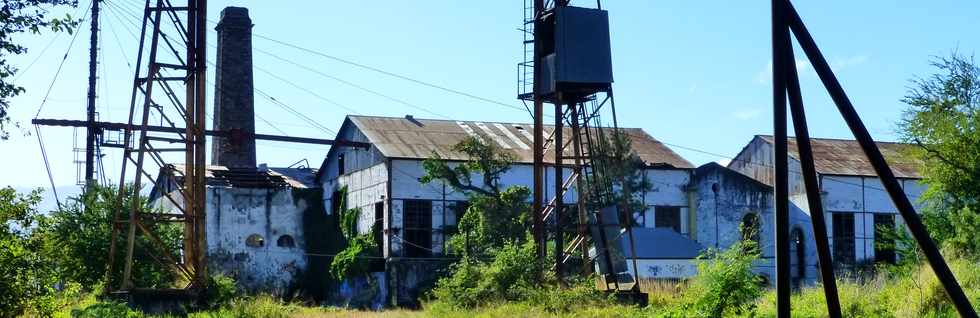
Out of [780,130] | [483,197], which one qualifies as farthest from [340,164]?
[780,130]

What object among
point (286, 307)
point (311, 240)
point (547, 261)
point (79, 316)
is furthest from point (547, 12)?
point (311, 240)

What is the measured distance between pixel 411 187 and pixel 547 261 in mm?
9690

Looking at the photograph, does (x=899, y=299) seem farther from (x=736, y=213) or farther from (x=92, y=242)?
(x=92, y=242)

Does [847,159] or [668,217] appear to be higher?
[847,159]

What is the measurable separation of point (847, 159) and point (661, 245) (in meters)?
9.53

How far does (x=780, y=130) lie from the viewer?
9.82m

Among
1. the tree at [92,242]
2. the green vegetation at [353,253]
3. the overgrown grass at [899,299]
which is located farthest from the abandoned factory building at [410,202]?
the overgrown grass at [899,299]

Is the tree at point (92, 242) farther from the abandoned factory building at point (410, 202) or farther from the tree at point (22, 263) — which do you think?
the tree at point (22, 263)

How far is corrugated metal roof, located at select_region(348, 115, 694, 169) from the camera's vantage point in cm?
3544

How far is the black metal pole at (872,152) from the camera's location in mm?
9523

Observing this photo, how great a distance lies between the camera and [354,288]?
3500cm

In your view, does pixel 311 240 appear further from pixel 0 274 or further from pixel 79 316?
pixel 0 274

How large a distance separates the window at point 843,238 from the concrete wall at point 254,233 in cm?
1827

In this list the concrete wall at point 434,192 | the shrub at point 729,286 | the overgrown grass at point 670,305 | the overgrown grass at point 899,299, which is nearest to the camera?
the shrub at point 729,286
